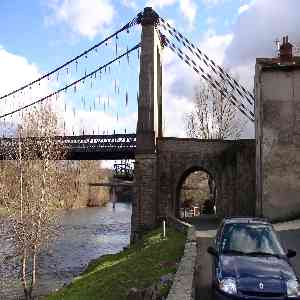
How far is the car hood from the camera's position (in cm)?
727

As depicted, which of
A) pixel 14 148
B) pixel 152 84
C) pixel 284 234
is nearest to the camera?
pixel 284 234

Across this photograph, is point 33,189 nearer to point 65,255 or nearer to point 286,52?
point 65,255

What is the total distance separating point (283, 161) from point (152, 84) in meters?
9.75

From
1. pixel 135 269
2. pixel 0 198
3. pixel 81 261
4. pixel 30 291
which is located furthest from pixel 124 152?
pixel 135 269

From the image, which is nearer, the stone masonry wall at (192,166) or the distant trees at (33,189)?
the distant trees at (33,189)

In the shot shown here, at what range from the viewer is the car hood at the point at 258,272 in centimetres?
727

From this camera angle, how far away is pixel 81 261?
26.4 meters

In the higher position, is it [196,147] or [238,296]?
[196,147]

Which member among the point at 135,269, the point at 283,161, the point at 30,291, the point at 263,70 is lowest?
the point at 30,291

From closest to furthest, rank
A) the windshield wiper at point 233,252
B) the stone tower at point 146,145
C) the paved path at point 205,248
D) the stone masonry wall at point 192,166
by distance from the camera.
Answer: the windshield wiper at point 233,252, the paved path at point 205,248, the stone tower at point 146,145, the stone masonry wall at point 192,166

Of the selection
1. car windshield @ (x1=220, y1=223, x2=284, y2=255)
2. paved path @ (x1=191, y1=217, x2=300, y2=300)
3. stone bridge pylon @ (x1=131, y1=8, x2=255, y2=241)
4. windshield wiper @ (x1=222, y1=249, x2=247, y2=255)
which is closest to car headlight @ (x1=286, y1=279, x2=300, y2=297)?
car windshield @ (x1=220, y1=223, x2=284, y2=255)

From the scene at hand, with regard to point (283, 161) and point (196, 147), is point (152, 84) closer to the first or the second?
point (196, 147)

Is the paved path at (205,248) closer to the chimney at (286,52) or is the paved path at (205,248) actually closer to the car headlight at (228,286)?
the car headlight at (228,286)

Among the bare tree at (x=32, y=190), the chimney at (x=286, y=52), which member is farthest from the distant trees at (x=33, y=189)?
the chimney at (x=286, y=52)
